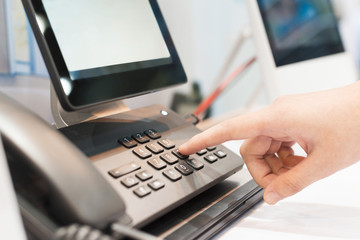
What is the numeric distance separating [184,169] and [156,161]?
0.03m

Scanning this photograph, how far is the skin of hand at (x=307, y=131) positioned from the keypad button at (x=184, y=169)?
0.8 inches

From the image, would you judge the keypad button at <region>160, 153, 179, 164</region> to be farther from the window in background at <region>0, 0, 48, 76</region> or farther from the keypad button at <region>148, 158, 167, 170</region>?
the window in background at <region>0, 0, 48, 76</region>

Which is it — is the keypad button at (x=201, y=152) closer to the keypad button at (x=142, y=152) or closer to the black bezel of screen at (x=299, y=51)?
the keypad button at (x=142, y=152)

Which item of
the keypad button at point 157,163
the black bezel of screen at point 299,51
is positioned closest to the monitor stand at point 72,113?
the keypad button at point 157,163

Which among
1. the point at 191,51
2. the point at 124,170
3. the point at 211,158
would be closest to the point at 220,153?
the point at 211,158

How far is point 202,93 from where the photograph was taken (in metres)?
1.36

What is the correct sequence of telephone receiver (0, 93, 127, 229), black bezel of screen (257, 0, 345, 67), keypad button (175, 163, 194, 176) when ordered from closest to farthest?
telephone receiver (0, 93, 127, 229)
keypad button (175, 163, 194, 176)
black bezel of screen (257, 0, 345, 67)

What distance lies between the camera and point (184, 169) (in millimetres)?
317

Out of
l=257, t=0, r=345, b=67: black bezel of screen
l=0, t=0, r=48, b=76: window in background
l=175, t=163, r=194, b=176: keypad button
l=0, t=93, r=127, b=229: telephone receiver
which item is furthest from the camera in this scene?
l=257, t=0, r=345, b=67: black bezel of screen

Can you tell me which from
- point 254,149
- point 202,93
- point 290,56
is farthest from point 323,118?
Answer: point 202,93

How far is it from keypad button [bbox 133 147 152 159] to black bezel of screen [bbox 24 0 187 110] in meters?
0.06

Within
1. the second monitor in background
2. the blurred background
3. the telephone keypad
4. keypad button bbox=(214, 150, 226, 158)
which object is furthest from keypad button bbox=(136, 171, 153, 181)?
the second monitor in background

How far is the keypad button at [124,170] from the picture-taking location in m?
0.28

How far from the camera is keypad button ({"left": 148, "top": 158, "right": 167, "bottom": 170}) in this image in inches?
12.0
